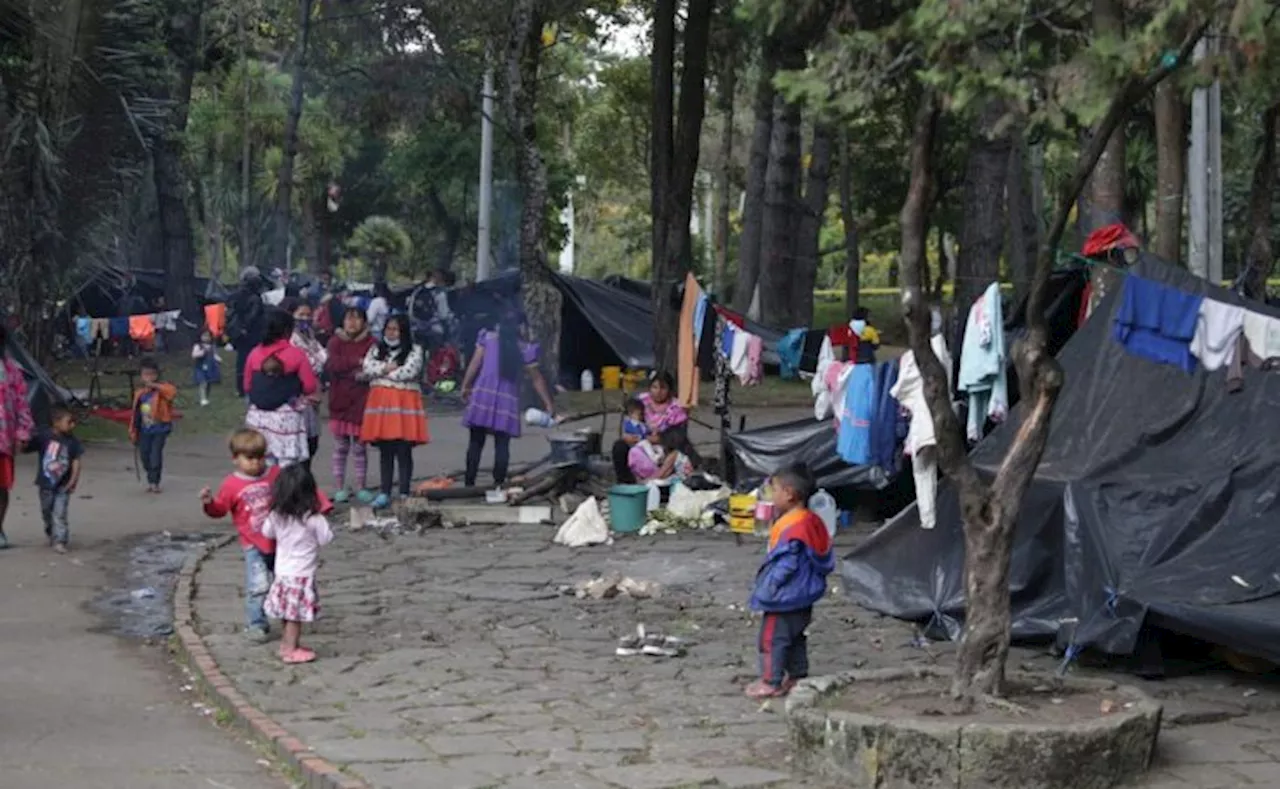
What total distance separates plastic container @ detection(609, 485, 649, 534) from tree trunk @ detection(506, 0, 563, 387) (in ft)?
27.7

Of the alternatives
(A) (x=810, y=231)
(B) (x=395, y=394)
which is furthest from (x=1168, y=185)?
(A) (x=810, y=231)

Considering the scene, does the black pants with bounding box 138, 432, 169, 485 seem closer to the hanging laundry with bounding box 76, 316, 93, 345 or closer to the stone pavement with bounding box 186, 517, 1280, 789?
the stone pavement with bounding box 186, 517, 1280, 789

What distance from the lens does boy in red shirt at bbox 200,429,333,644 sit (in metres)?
10.6

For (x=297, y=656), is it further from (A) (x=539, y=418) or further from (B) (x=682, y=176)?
(B) (x=682, y=176)

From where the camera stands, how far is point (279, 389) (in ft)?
46.8

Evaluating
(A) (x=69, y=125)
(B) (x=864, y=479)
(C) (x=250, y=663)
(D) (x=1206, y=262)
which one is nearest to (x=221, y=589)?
(C) (x=250, y=663)

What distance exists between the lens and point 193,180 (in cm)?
4797

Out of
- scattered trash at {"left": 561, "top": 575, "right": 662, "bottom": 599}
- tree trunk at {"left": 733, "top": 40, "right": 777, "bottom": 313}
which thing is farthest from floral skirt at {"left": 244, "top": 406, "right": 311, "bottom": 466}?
tree trunk at {"left": 733, "top": 40, "right": 777, "bottom": 313}

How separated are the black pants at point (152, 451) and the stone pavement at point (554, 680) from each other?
10.5 feet

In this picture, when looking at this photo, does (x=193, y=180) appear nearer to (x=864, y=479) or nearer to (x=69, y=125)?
(x=69, y=125)

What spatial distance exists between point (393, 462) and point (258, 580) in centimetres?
566

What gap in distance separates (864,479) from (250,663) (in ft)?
21.0

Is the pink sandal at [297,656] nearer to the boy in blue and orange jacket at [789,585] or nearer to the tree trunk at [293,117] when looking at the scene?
the boy in blue and orange jacket at [789,585]

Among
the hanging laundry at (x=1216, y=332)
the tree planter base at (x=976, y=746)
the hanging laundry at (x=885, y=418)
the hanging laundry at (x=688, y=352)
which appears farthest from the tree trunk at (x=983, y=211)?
the tree planter base at (x=976, y=746)
